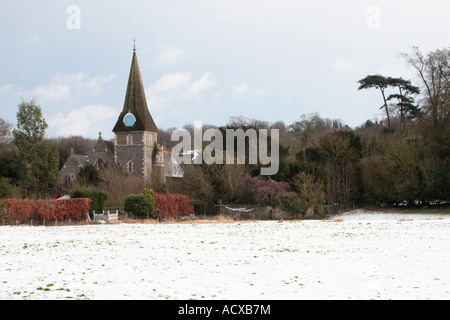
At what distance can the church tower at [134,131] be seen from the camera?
64.4m

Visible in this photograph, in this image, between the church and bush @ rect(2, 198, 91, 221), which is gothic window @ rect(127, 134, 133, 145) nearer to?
the church

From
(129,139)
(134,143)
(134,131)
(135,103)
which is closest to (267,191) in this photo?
(134,143)

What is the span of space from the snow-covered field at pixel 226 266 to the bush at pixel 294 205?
13.0 m

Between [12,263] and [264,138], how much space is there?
3246 cm

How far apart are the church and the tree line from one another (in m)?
18.2

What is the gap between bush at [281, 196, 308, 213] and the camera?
31656 millimetres

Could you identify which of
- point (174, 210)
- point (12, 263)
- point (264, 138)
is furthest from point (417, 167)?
point (12, 263)

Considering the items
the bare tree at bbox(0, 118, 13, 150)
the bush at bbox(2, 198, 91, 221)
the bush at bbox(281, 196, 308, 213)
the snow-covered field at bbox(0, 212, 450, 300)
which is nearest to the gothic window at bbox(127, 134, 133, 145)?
the bare tree at bbox(0, 118, 13, 150)

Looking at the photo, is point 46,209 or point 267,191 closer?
point 46,209

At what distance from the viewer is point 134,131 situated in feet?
213

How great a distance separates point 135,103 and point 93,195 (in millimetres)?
36444

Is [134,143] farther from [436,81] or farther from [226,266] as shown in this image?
[226,266]

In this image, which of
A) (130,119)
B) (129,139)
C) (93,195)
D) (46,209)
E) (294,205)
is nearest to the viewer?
(46,209)
